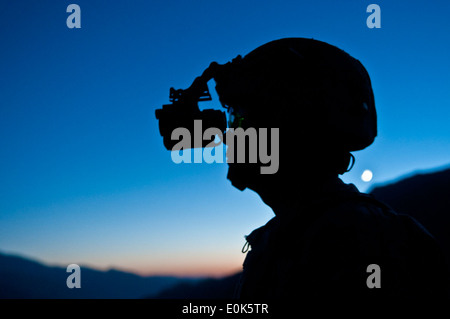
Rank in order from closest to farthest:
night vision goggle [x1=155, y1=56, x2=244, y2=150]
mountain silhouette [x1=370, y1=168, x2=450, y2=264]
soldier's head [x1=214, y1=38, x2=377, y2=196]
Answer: soldier's head [x1=214, y1=38, x2=377, y2=196] → night vision goggle [x1=155, y1=56, x2=244, y2=150] → mountain silhouette [x1=370, y1=168, x2=450, y2=264]

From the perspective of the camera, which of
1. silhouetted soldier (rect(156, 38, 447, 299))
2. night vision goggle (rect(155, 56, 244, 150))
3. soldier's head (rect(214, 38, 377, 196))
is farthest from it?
night vision goggle (rect(155, 56, 244, 150))

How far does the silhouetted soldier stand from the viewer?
6.68 feet

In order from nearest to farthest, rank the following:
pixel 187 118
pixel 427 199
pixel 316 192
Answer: pixel 316 192, pixel 187 118, pixel 427 199

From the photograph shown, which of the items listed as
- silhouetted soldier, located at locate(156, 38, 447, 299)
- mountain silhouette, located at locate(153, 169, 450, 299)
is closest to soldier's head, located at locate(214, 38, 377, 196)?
silhouetted soldier, located at locate(156, 38, 447, 299)

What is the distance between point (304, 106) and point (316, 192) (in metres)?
0.74

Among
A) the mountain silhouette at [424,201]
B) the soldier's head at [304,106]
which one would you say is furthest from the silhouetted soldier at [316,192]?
the mountain silhouette at [424,201]

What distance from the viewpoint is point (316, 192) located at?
110 inches

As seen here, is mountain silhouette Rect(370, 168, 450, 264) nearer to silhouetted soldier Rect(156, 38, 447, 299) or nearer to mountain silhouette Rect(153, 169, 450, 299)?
mountain silhouette Rect(153, 169, 450, 299)

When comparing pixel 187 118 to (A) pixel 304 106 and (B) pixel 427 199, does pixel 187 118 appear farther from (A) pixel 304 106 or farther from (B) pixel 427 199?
(B) pixel 427 199

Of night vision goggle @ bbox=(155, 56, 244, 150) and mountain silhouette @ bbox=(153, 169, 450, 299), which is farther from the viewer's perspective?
mountain silhouette @ bbox=(153, 169, 450, 299)

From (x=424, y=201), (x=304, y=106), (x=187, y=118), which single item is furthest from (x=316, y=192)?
(x=424, y=201)
